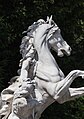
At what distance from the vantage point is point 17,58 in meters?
11.0

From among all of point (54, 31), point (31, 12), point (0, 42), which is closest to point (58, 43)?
point (54, 31)

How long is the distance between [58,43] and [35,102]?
115cm

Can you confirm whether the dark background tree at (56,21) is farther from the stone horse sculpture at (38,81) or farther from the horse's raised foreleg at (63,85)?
the horse's raised foreleg at (63,85)

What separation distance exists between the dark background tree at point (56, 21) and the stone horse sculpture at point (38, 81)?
3.17 metres

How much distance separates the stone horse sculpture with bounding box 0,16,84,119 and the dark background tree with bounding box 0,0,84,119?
3174 mm

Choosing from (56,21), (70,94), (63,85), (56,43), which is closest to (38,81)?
(63,85)

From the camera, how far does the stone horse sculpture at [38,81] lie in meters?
6.46

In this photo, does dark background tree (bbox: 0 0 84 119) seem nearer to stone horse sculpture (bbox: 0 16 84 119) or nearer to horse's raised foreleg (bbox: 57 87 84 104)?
stone horse sculpture (bbox: 0 16 84 119)

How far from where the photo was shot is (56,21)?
11.4 metres

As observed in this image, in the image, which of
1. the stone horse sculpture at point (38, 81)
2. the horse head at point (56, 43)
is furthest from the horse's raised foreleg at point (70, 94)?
the horse head at point (56, 43)

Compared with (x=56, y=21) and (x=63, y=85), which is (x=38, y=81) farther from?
(x=56, y=21)

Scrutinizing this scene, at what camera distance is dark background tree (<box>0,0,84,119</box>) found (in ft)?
35.2

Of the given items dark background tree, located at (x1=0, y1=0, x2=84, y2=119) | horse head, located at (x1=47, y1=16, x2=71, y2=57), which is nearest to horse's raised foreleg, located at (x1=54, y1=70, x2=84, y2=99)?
horse head, located at (x1=47, y1=16, x2=71, y2=57)

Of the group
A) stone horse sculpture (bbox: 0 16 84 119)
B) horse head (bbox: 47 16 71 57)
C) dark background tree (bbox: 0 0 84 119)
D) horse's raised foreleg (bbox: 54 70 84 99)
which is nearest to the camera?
stone horse sculpture (bbox: 0 16 84 119)
